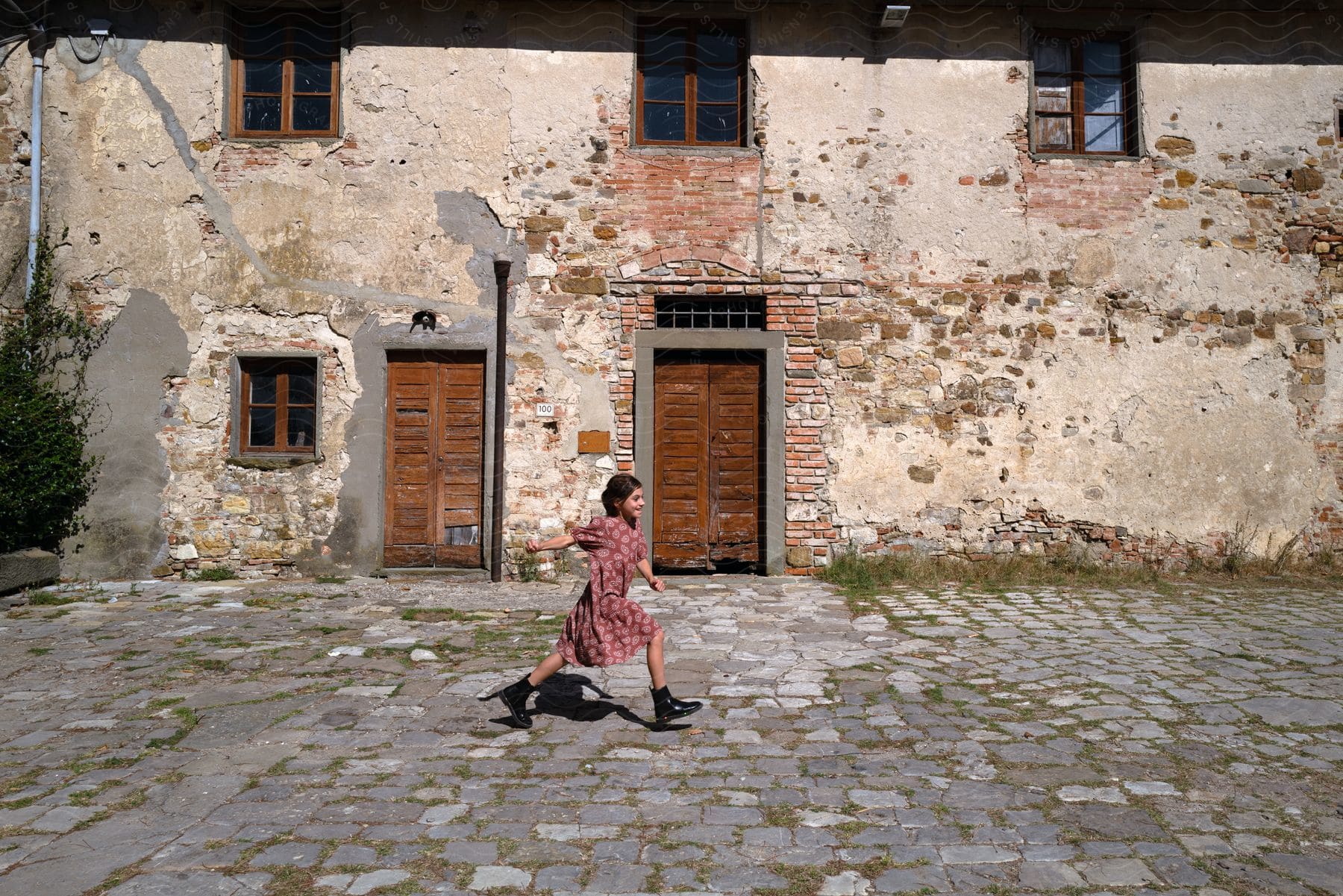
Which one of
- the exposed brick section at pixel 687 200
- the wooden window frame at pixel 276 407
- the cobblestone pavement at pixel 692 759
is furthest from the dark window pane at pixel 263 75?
the cobblestone pavement at pixel 692 759

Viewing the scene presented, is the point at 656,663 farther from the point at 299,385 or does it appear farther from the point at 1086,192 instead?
the point at 1086,192

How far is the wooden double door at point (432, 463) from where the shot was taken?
9.09 metres

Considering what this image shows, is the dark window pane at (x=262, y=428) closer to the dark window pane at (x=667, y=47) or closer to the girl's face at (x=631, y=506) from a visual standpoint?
the dark window pane at (x=667, y=47)

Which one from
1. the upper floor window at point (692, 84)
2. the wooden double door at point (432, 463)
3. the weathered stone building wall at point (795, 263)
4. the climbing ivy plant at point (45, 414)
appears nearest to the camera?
the climbing ivy plant at point (45, 414)

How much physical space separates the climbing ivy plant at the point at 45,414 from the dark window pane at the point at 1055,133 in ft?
30.7

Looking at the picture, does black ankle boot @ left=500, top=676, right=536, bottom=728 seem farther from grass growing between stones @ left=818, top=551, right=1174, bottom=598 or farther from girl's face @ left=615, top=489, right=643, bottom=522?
grass growing between stones @ left=818, top=551, right=1174, bottom=598

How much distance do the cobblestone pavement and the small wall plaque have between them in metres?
2.31

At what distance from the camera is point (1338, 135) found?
9477mm

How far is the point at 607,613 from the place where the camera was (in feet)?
14.9

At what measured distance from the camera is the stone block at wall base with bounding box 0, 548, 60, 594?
25.9ft

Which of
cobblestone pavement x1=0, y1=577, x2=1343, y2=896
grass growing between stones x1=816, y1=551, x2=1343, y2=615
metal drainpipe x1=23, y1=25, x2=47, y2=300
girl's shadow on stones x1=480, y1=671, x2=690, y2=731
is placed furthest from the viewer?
metal drainpipe x1=23, y1=25, x2=47, y2=300

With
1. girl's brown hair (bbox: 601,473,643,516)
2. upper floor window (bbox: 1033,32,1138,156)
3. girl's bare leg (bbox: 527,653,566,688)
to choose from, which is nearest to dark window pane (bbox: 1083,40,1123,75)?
upper floor window (bbox: 1033,32,1138,156)

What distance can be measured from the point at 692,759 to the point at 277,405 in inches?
258

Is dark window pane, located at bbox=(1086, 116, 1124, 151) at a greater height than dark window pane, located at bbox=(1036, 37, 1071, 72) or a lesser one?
lesser
